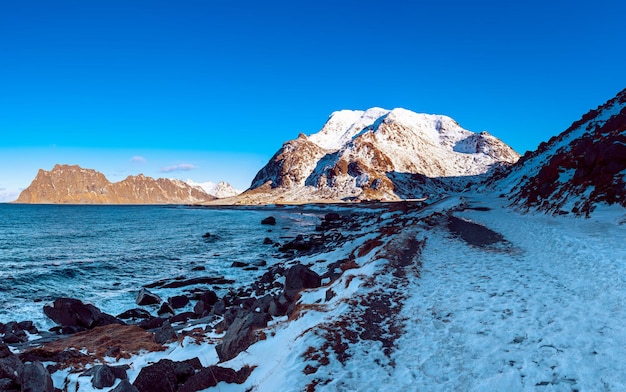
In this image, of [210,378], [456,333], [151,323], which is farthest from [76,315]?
[456,333]

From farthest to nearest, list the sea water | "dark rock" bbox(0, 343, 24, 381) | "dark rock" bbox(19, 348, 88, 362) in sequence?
the sea water
"dark rock" bbox(19, 348, 88, 362)
"dark rock" bbox(0, 343, 24, 381)

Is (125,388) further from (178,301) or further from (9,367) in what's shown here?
Result: (178,301)

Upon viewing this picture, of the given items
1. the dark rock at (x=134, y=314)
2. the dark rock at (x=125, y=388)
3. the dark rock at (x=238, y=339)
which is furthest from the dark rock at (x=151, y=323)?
the dark rock at (x=125, y=388)

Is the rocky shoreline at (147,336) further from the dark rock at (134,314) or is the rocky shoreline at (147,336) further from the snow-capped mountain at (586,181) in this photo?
the snow-capped mountain at (586,181)

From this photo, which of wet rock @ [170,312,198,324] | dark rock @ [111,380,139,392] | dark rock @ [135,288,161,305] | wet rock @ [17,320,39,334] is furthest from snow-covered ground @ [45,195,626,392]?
dark rock @ [135,288,161,305]

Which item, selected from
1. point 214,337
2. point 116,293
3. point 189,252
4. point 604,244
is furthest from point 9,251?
point 604,244

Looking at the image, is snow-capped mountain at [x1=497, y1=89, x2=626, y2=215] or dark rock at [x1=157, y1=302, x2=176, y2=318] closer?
dark rock at [x1=157, y1=302, x2=176, y2=318]

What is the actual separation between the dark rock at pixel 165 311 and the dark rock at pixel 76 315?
282cm

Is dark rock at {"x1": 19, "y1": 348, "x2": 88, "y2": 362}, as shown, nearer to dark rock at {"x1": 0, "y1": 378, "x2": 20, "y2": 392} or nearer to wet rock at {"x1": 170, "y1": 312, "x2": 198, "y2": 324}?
dark rock at {"x1": 0, "y1": 378, "x2": 20, "y2": 392}

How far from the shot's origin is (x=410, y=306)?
1223 centimetres

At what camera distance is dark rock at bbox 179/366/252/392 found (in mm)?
8383

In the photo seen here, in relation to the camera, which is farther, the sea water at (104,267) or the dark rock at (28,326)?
the sea water at (104,267)

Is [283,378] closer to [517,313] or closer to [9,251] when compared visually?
[517,313]

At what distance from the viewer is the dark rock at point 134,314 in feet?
72.7
